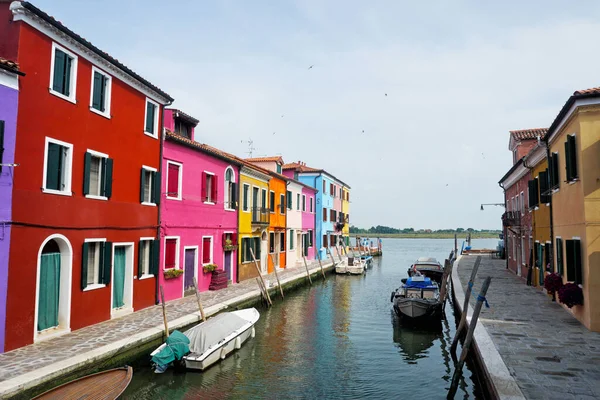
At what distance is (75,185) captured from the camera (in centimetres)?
1175

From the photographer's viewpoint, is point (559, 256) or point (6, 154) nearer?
point (6, 154)

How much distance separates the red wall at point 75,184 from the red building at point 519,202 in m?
17.3

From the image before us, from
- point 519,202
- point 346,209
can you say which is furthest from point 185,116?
point 346,209

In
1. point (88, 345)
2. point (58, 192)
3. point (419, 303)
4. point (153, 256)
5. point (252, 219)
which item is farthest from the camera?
point (252, 219)

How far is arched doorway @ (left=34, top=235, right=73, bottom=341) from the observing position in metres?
10.6

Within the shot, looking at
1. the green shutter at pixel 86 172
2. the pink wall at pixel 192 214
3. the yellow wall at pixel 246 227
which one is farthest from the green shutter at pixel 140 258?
the yellow wall at pixel 246 227

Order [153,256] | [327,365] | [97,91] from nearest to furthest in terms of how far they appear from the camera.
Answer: [327,365] → [97,91] → [153,256]

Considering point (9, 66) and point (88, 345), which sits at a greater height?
point (9, 66)

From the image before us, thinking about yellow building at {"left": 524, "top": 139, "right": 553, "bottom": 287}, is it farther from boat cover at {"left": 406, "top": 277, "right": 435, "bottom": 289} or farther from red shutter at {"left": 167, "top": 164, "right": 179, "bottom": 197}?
red shutter at {"left": 167, "top": 164, "right": 179, "bottom": 197}

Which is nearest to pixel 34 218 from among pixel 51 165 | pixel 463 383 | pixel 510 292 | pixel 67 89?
pixel 51 165

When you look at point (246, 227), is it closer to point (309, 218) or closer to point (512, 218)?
point (309, 218)

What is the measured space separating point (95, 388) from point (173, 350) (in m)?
2.68

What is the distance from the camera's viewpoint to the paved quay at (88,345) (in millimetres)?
8000

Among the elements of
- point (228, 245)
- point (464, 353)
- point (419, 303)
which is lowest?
point (419, 303)
